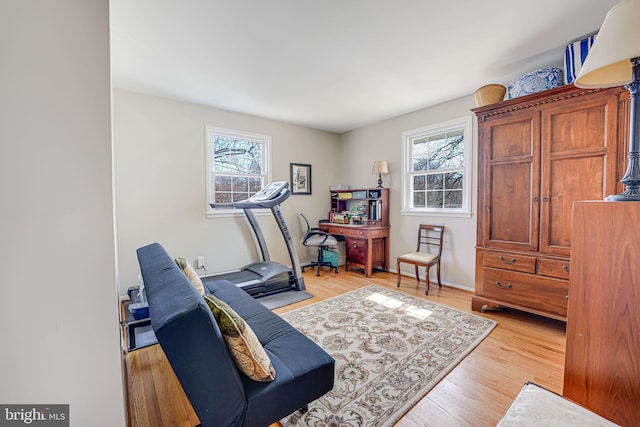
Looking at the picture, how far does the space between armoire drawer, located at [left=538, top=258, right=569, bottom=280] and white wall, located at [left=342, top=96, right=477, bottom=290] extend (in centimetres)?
102

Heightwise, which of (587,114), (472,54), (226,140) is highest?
(472,54)

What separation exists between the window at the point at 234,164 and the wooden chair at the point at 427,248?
8.32ft

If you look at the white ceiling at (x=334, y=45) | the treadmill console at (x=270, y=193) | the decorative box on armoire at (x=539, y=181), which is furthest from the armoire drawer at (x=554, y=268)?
the treadmill console at (x=270, y=193)

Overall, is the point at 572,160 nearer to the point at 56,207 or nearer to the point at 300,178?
the point at 56,207

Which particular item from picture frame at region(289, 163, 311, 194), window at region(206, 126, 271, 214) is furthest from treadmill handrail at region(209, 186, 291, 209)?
picture frame at region(289, 163, 311, 194)

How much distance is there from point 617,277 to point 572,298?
0.61ft

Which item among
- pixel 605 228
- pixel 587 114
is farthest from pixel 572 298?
pixel 587 114

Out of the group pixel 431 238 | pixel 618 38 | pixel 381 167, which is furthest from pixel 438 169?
pixel 618 38

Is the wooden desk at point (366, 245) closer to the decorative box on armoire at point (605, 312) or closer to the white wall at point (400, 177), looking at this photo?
the white wall at point (400, 177)

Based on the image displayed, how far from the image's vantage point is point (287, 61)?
254 cm

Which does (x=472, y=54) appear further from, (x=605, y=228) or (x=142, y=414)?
(x=142, y=414)

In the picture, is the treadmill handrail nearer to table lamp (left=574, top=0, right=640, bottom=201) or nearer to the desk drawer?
the desk drawer

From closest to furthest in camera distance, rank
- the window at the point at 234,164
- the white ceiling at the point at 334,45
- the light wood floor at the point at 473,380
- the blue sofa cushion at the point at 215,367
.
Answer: the blue sofa cushion at the point at 215,367
the light wood floor at the point at 473,380
the white ceiling at the point at 334,45
the window at the point at 234,164

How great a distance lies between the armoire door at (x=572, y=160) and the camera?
2115 mm
